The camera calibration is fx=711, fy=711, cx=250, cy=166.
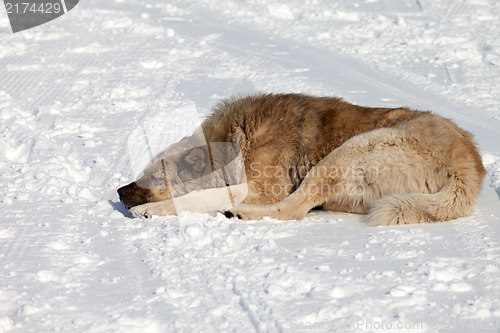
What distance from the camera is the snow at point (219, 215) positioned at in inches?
139

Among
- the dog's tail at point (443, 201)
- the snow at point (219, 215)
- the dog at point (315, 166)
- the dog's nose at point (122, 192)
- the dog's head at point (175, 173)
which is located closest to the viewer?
the snow at point (219, 215)

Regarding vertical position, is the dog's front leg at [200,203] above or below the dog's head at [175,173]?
below

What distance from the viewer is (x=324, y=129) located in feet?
18.3

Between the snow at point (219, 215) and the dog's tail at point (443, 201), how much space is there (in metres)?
0.11

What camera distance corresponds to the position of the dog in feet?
16.5

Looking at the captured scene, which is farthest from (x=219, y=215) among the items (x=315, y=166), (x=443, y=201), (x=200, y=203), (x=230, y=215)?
(x=443, y=201)

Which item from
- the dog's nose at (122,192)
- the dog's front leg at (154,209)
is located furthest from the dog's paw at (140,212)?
the dog's nose at (122,192)

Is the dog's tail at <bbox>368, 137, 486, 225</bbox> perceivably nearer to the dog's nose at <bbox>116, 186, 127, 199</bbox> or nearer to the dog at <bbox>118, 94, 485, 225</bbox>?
the dog at <bbox>118, 94, 485, 225</bbox>

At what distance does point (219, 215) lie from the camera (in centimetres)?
502

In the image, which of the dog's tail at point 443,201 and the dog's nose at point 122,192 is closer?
the dog's tail at point 443,201

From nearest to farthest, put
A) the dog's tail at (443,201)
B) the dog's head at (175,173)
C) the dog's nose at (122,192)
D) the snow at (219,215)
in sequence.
→ the snow at (219,215) < the dog's tail at (443,201) < the dog's nose at (122,192) < the dog's head at (175,173)

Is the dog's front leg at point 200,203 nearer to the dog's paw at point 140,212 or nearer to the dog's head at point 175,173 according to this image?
the dog's paw at point 140,212

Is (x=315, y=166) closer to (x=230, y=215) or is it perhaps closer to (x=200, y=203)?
(x=230, y=215)

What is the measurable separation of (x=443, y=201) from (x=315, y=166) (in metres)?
0.99
